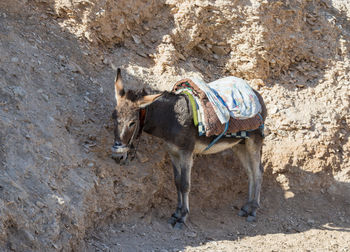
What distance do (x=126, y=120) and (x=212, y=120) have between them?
45.1 inches

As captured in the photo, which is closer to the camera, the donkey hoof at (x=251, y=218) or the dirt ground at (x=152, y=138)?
the dirt ground at (x=152, y=138)

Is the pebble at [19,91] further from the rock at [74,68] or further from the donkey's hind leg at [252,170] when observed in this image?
the donkey's hind leg at [252,170]

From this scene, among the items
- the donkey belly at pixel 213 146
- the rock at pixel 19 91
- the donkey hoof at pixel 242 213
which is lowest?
the donkey hoof at pixel 242 213

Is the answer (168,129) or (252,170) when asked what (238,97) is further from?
(252,170)

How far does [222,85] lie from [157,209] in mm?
2044

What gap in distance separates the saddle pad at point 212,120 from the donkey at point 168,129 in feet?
0.62

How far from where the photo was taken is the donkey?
16.9 feet

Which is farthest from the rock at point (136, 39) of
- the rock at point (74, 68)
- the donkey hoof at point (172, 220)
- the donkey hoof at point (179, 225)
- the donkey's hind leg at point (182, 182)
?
the donkey hoof at point (179, 225)

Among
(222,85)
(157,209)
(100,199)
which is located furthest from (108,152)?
(222,85)

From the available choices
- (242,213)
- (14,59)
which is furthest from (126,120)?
(242,213)

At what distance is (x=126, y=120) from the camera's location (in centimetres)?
513

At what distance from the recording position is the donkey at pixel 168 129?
5148 millimetres

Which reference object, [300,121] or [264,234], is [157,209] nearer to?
[264,234]

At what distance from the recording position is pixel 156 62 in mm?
7309
